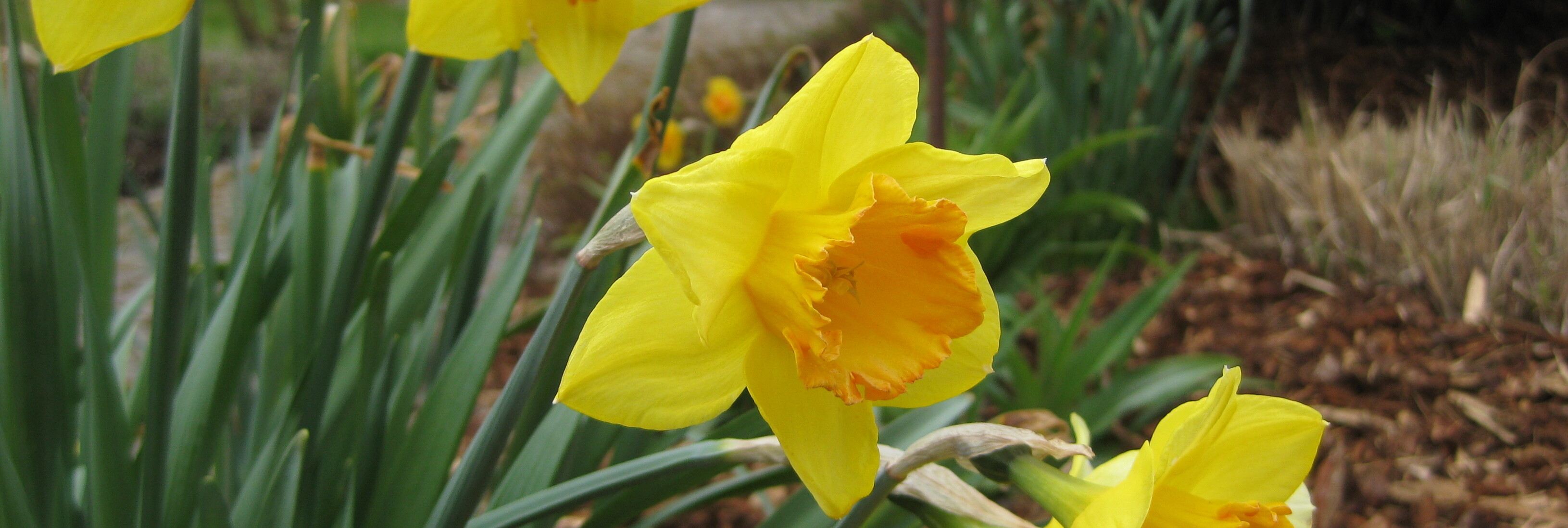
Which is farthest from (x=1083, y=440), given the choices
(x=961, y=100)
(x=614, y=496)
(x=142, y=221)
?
(x=142, y=221)

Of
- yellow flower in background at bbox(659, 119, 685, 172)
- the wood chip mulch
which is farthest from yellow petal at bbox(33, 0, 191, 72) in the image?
yellow flower in background at bbox(659, 119, 685, 172)

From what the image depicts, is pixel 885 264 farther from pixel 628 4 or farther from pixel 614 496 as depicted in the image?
pixel 614 496

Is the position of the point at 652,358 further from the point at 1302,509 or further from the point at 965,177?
the point at 1302,509

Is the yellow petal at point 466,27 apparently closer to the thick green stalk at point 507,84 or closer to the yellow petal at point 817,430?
the yellow petal at point 817,430

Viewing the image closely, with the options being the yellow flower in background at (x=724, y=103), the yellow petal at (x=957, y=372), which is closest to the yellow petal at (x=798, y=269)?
the yellow petal at (x=957, y=372)

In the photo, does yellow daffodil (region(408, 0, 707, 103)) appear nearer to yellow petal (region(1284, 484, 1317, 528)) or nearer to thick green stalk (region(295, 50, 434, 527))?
thick green stalk (region(295, 50, 434, 527))

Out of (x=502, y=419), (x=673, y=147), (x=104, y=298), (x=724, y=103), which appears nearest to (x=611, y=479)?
(x=502, y=419)
